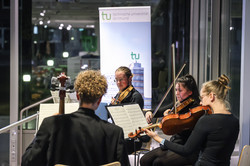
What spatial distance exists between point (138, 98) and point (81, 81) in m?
1.86

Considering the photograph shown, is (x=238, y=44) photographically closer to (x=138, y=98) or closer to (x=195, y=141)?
(x=138, y=98)

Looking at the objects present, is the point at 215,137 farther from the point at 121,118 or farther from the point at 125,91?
the point at 125,91

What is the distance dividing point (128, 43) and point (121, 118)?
7.54ft

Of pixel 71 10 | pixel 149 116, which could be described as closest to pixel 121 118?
pixel 149 116

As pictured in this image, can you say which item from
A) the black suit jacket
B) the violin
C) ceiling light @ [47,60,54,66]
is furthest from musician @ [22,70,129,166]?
ceiling light @ [47,60,54,66]

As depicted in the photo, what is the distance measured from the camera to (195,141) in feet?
8.53

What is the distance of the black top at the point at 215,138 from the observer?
2.57 meters

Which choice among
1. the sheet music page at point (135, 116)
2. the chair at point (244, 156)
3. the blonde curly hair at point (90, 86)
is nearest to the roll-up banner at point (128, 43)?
the sheet music page at point (135, 116)

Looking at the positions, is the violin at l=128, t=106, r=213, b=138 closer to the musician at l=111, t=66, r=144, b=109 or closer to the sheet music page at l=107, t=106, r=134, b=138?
the sheet music page at l=107, t=106, r=134, b=138

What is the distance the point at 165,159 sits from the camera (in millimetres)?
3303

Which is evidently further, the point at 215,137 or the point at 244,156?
the point at 215,137

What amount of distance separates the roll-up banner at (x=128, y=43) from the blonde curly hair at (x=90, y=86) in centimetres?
301

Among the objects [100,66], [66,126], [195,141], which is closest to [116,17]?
[100,66]

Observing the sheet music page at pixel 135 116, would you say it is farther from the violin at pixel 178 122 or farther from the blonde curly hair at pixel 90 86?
the blonde curly hair at pixel 90 86
